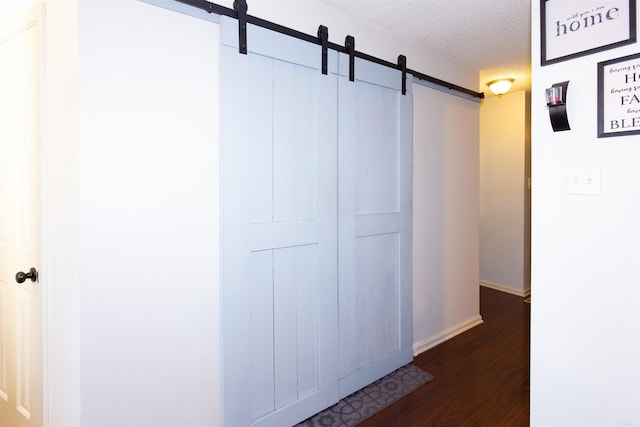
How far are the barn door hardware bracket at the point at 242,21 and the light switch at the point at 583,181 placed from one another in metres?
1.59

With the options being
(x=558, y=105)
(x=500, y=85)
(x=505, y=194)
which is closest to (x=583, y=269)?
(x=558, y=105)

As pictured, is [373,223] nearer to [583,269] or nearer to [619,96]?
[583,269]

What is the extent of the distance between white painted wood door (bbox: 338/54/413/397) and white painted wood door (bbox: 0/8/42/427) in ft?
4.98

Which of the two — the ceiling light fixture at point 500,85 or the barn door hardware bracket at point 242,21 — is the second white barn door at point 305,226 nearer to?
the barn door hardware bracket at point 242,21

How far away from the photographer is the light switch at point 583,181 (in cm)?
148

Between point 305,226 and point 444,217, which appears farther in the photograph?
point 444,217

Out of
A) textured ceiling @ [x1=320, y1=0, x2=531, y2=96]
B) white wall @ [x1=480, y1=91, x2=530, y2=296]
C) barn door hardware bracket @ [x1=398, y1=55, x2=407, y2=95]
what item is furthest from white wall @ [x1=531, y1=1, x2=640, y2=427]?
white wall @ [x1=480, y1=91, x2=530, y2=296]

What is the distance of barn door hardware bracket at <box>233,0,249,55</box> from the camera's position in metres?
1.68

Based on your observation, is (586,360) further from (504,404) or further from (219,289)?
(219,289)

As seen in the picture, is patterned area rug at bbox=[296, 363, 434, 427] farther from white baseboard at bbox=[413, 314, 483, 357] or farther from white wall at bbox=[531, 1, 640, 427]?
white wall at bbox=[531, 1, 640, 427]

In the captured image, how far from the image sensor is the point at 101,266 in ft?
4.57

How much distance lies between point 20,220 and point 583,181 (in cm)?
260

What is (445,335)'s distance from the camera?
3.04 meters

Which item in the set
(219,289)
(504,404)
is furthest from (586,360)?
(219,289)
